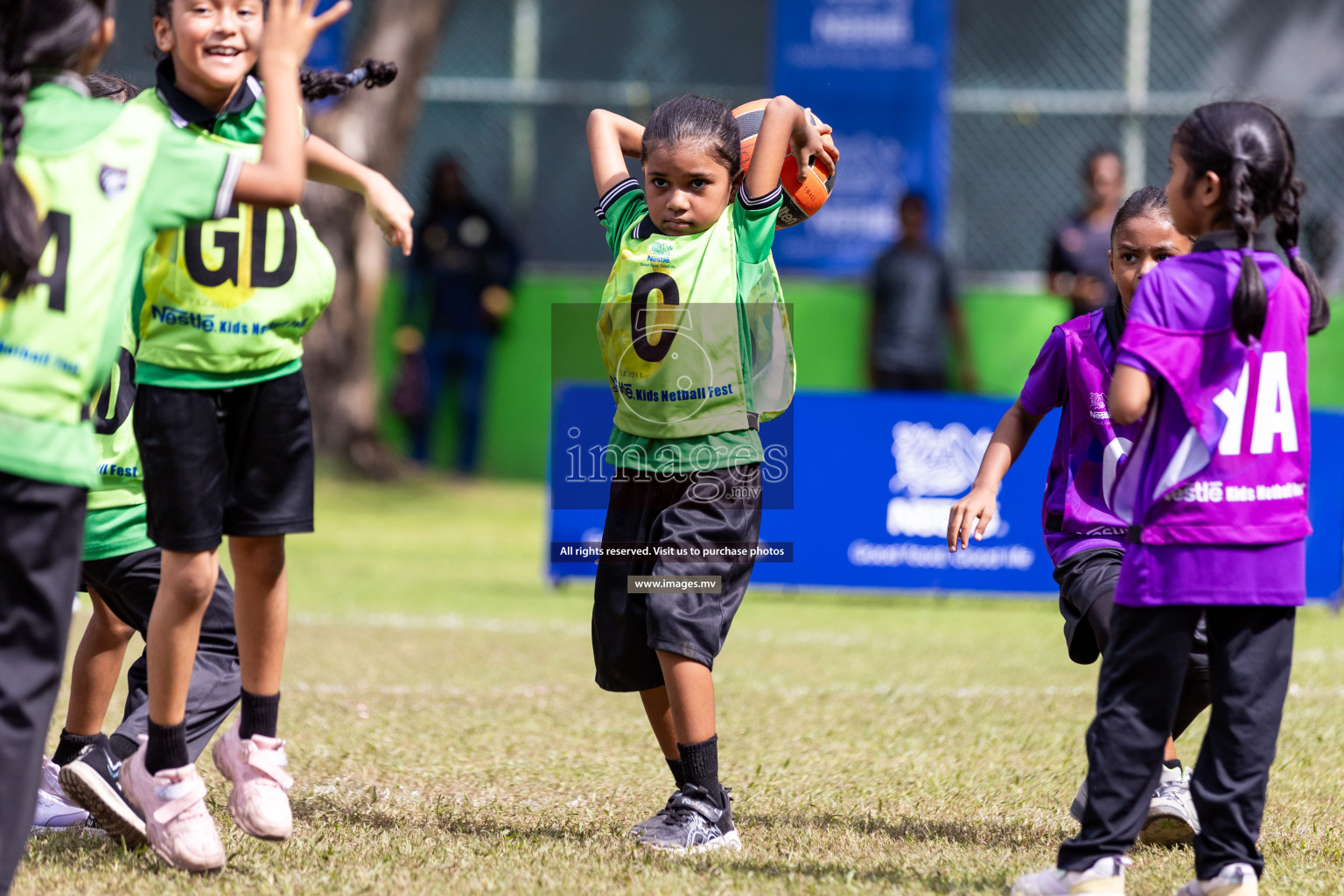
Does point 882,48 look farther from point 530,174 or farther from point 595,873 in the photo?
point 595,873

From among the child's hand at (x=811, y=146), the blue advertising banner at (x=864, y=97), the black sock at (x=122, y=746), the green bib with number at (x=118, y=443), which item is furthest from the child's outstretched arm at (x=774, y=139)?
the blue advertising banner at (x=864, y=97)

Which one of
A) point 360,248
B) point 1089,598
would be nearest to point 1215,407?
point 1089,598

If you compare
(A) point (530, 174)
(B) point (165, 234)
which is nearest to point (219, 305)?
(B) point (165, 234)

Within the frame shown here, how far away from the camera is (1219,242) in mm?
3199

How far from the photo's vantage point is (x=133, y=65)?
14.8 m

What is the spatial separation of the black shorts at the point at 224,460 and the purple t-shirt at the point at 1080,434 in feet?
5.83

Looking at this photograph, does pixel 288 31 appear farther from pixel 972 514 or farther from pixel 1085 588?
pixel 1085 588

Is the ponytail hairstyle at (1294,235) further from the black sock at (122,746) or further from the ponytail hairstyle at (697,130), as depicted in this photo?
the black sock at (122,746)

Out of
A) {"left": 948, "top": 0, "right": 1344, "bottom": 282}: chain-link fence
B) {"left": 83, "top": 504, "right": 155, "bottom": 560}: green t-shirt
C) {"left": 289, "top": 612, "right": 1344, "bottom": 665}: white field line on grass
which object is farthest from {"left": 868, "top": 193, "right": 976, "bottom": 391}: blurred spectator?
{"left": 83, "top": 504, "right": 155, "bottom": 560}: green t-shirt

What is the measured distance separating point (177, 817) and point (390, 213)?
1.40 metres

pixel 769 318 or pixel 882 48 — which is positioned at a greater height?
pixel 882 48

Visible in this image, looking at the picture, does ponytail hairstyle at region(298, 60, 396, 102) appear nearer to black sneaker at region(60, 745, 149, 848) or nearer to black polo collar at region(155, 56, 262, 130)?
black polo collar at region(155, 56, 262, 130)

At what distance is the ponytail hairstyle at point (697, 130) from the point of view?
3.86 m

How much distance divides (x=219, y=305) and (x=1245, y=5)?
14.1m
